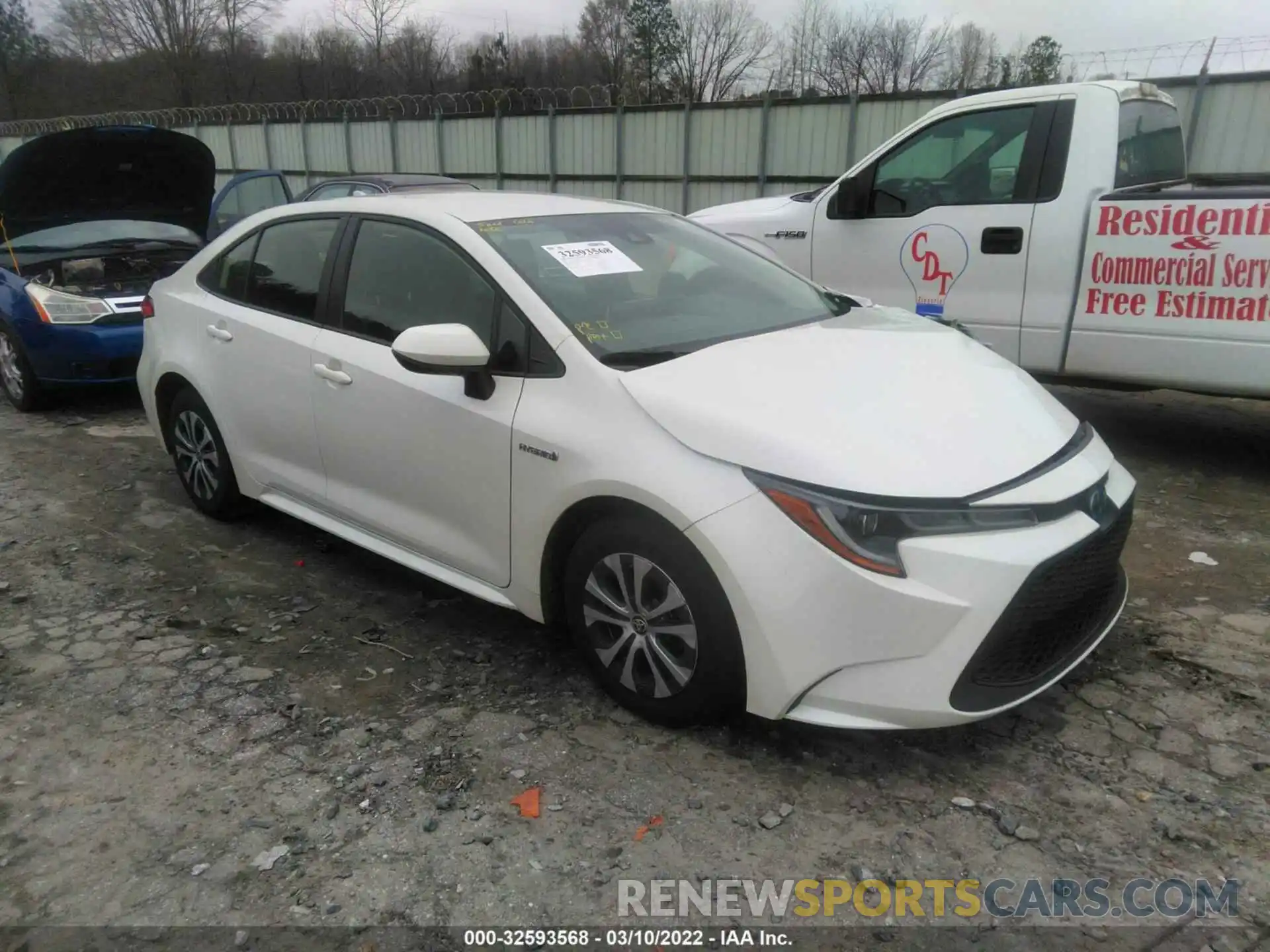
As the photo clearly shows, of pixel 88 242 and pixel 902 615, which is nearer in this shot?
pixel 902 615

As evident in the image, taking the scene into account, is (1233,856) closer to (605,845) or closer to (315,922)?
(605,845)

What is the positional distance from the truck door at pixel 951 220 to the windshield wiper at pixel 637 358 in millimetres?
3206

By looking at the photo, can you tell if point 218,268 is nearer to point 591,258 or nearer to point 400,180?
point 591,258

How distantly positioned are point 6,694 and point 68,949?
1401 mm

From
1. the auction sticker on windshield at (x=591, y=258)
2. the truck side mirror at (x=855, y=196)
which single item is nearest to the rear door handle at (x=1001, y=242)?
the truck side mirror at (x=855, y=196)

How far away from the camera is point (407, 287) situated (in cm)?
345

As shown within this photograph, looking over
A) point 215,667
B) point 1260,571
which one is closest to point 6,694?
point 215,667

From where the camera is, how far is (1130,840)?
2.38 metres

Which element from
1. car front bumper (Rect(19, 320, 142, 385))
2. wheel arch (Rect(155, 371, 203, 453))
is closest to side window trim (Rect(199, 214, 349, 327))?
wheel arch (Rect(155, 371, 203, 453))

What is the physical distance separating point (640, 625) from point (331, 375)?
168 centimetres

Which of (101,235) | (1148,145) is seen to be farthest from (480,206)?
(101,235)

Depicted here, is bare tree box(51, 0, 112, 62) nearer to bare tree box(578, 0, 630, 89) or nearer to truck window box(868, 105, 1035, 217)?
bare tree box(578, 0, 630, 89)

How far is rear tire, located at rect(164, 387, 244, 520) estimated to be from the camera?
442 cm

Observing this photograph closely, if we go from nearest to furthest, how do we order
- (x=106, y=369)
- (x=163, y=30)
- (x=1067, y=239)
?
(x=1067, y=239) → (x=106, y=369) → (x=163, y=30)
